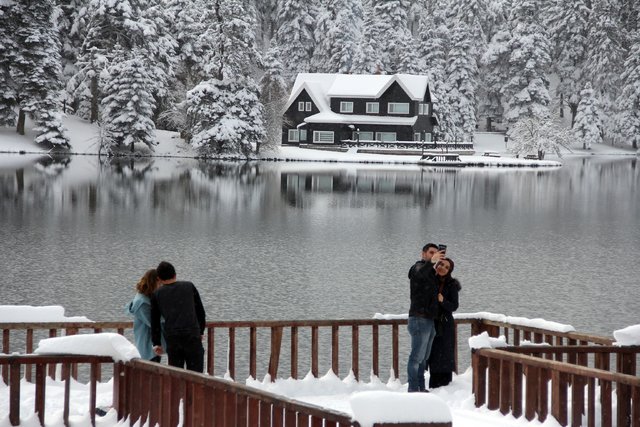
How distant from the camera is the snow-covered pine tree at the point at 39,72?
75312 mm

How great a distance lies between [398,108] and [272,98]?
14208mm

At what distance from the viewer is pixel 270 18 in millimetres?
134125

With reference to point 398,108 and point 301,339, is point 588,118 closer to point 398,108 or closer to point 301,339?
point 398,108

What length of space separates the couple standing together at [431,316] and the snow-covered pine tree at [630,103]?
10843 cm

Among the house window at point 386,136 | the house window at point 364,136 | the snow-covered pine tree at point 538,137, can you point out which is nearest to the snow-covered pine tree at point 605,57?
the snow-covered pine tree at point 538,137

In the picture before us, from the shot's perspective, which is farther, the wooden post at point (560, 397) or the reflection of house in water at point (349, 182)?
the reflection of house in water at point (349, 182)

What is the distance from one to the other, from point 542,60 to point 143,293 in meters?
111

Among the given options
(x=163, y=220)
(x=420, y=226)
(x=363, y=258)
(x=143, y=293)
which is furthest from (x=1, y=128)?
(x=143, y=293)

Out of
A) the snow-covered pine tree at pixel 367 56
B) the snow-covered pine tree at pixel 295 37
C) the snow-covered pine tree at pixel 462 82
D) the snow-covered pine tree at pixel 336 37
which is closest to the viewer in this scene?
the snow-covered pine tree at pixel 462 82

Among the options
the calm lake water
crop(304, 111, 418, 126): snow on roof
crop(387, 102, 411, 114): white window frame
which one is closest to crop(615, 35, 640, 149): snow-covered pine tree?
crop(304, 111, 418, 126): snow on roof

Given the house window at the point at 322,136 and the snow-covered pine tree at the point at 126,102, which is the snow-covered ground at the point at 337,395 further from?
the house window at the point at 322,136

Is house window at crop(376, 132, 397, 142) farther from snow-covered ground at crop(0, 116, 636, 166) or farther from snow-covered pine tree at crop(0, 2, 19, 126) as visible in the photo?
snow-covered pine tree at crop(0, 2, 19, 126)

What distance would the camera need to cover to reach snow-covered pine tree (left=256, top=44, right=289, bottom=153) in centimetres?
8606

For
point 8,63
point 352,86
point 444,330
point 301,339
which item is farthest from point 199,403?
point 352,86
